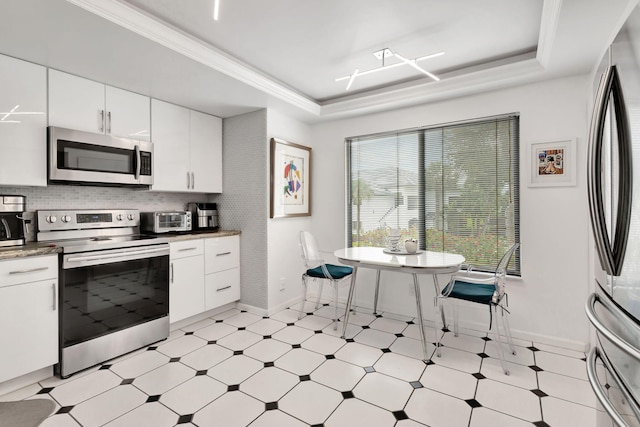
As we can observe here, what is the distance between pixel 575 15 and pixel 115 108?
11.8ft

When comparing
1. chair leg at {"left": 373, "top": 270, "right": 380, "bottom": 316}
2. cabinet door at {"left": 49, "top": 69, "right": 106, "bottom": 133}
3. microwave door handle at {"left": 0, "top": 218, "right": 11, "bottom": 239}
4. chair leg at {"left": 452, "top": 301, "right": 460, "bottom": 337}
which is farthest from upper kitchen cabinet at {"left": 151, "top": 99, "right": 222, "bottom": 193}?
chair leg at {"left": 452, "top": 301, "right": 460, "bottom": 337}

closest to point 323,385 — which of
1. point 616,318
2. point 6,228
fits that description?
point 616,318

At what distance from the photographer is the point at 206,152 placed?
147 inches

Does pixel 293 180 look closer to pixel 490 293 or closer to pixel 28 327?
pixel 490 293

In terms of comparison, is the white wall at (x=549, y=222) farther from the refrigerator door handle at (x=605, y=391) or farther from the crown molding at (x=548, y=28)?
the refrigerator door handle at (x=605, y=391)

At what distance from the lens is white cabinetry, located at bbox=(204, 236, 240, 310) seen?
3414mm

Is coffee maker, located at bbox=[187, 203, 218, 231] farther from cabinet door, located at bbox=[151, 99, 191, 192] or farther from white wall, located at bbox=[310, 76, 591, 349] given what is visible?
white wall, located at bbox=[310, 76, 591, 349]

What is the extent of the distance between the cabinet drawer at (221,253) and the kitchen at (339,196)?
0.38ft

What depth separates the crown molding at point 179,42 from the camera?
73.7 inches

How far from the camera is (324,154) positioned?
13.8ft

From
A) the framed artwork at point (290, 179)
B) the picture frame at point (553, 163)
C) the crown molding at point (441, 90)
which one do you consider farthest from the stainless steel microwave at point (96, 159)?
the picture frame at point (553, 163)

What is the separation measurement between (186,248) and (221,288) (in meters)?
0.67

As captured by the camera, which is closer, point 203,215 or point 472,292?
point 472,292

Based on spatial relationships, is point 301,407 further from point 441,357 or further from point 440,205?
point 440,205
